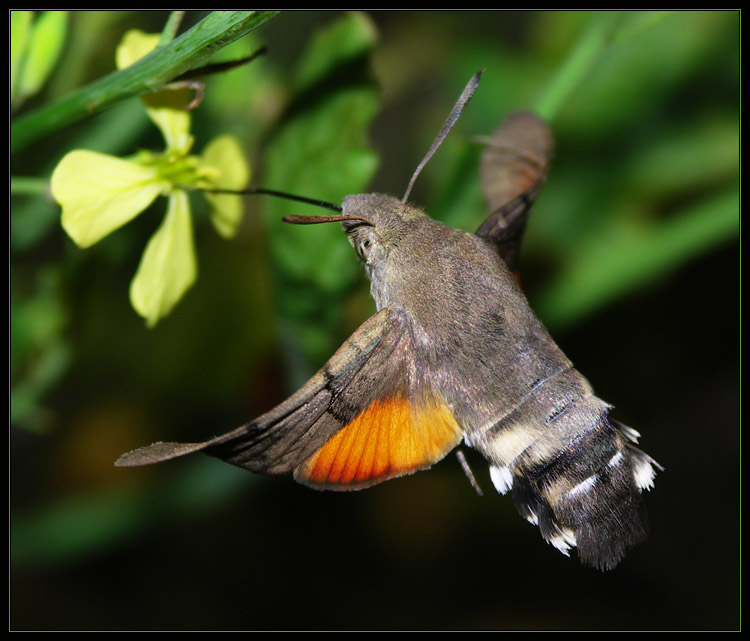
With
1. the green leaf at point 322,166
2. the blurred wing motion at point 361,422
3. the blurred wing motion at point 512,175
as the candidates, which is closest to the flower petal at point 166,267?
the green leaf at point 322,166

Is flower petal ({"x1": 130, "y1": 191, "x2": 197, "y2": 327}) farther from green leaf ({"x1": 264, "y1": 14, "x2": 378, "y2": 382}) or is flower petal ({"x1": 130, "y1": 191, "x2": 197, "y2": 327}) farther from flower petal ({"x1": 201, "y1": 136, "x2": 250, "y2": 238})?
green leaf ({"x1": 264, "y1": 14, "x2": 378, "y2": 382})

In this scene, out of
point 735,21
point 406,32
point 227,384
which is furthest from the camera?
point 406,32

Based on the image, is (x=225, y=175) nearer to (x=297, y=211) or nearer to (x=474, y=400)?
(x=297, y=211)

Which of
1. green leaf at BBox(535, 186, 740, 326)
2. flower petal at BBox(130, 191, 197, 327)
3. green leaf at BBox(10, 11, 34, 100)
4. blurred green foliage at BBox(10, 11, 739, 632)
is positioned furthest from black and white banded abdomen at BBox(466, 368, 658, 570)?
green leaf at BBox(10, 11, 34, 100)

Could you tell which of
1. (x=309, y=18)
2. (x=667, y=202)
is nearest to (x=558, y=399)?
(x=667, y=202)

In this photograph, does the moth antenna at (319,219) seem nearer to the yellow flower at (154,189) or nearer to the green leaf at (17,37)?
the yellow flower at (154,189)

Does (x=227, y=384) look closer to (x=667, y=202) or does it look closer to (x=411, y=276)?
(x=411, y=276)
